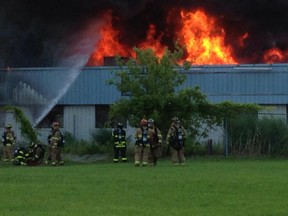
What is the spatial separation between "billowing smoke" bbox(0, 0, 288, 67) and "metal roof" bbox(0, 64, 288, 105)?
33.0 inches

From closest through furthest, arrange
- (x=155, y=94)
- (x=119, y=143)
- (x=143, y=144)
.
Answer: (x=143, y=144) → (x=119, y=143) → (x=155, y=94)

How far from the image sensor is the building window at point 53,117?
144 ft

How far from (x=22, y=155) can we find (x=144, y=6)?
51.4ft

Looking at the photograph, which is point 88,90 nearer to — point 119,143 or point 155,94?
point 155,94

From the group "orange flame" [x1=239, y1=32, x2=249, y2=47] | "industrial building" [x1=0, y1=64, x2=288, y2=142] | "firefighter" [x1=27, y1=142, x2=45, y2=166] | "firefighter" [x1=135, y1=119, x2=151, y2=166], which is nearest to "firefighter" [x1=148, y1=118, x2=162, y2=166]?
"firefighter" [x1=135, y1=119, x2=151, y2=166]

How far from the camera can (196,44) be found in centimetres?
4509

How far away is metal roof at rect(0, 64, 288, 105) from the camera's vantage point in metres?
41.8

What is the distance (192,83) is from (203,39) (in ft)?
10.9

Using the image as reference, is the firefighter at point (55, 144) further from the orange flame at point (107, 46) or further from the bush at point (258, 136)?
the orange flame at point (107, 46)

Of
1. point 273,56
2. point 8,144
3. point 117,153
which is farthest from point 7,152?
point 273,56

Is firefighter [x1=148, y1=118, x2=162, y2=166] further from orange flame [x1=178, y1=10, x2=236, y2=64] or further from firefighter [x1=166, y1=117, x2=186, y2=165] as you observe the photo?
orange flame [x1=178, y1=10, x2=236, y2=64]

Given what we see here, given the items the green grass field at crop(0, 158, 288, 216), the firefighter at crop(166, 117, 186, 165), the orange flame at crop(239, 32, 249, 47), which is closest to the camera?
the green grass field at crop(0, 158, 288, 216)

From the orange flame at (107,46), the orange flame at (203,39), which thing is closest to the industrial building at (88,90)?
the orange flame at (107,46)

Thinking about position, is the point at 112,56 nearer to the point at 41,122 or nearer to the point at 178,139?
the point at 41,122
